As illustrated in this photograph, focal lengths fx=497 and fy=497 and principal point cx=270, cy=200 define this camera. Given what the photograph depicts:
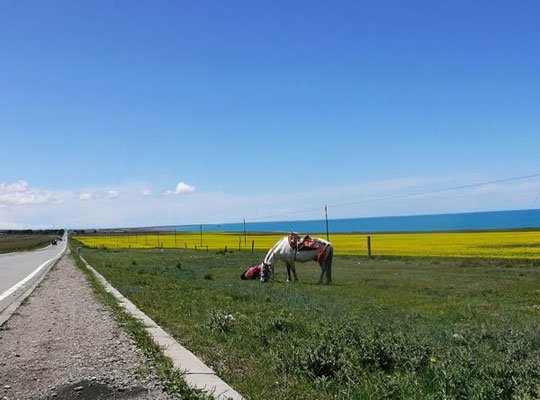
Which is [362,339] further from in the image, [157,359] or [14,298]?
[14,298]

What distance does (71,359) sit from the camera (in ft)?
20.5

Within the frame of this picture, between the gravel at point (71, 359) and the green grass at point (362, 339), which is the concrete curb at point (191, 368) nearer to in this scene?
the green grass at point (362, 339)

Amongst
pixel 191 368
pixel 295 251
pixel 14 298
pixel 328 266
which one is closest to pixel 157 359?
pixel 191 368

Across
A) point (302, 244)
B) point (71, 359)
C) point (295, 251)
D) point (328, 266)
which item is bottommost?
point (328, 266)

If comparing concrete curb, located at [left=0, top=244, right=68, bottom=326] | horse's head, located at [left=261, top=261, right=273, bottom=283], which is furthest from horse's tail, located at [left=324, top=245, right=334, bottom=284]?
concrete curb, located at [left=0, top=244, right=68, bottom=326]

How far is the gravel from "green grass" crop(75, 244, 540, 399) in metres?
0.89

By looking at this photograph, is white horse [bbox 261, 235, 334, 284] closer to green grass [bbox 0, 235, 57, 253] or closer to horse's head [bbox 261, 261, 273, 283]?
horse's head [bbox 261, 261, 273, 283]

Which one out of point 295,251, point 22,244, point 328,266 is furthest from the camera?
point 22,244

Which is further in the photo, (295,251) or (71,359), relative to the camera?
(295,251)

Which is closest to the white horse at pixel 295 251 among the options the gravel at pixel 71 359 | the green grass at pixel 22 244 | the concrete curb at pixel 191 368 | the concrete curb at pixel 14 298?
the concrete curb at pixel 14 298

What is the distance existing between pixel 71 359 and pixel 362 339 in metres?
3.68

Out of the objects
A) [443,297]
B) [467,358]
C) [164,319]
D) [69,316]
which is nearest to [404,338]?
[467,358]

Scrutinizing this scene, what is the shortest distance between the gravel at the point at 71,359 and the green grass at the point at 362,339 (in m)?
0.89

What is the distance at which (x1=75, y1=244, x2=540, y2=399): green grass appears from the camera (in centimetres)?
491
